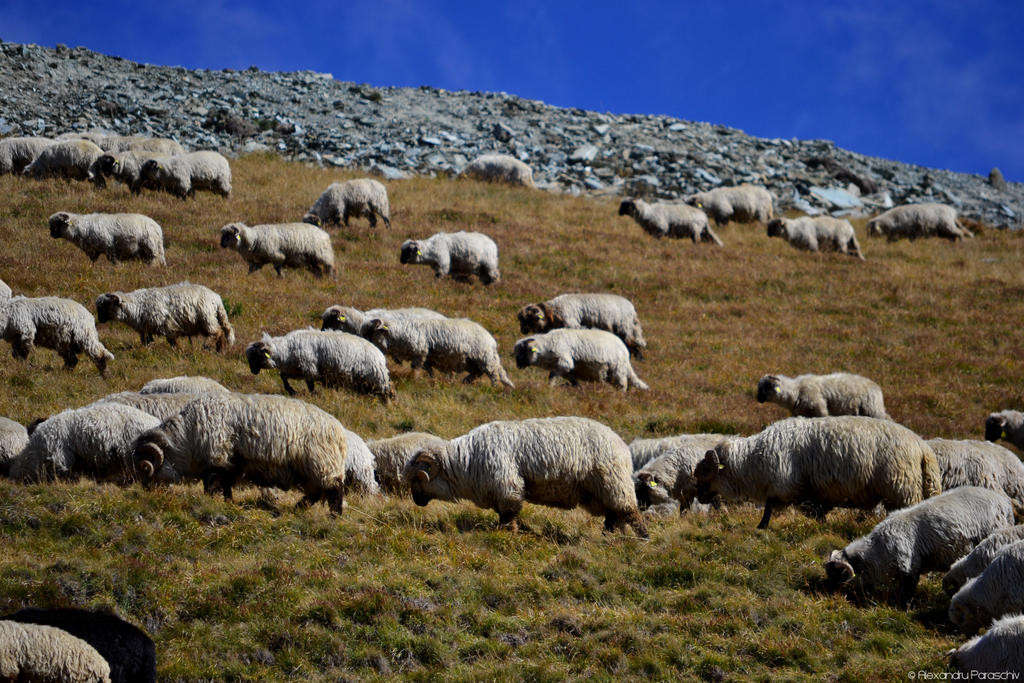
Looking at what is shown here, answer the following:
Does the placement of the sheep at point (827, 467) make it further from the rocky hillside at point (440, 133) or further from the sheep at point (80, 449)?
the rocky hillside at point (440, 133)

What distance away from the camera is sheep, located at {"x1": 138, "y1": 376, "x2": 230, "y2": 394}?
1589 centimetres

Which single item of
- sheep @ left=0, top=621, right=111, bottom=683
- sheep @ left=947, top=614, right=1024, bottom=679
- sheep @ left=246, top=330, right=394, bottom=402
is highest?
sheep @ left=246, top=330, right=394, bottom=402

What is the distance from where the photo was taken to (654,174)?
49.3 m

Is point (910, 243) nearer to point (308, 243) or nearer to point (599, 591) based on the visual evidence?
point (308, 243)

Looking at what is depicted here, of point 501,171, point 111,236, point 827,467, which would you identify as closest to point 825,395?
point 827,467

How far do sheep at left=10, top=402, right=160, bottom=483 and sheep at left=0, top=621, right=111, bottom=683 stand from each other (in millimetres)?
5080

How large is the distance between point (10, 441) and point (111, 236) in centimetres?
1260

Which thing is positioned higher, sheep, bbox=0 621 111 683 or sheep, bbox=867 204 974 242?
sheep, bbox=867 204 974 242

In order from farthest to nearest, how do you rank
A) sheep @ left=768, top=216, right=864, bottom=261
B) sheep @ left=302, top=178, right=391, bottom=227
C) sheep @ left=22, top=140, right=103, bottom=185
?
sheep @ left=768, top=216, right=864, bottom=261 < sheep @ left=22, top=140, right=103, bottom=185 < sheep @ left=302, top=178, right=391, bottom=227

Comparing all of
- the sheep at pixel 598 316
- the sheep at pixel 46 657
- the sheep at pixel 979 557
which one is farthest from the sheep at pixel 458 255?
the sheep at pixel 46 657

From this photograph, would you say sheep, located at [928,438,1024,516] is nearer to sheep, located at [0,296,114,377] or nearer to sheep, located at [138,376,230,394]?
sheep, located at [138,376,230,394]

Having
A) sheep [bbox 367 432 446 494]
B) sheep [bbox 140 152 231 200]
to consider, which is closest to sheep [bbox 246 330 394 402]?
sheep [bbox 367 432 446 494]

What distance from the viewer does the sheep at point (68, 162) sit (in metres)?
32.2

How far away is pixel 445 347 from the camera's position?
20.2 metres
